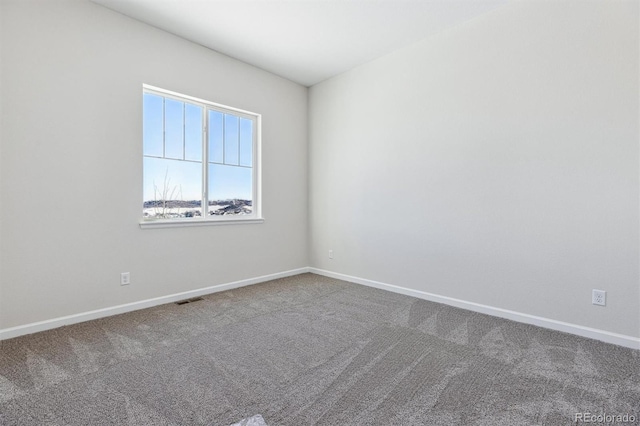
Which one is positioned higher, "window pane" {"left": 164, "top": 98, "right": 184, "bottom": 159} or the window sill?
"window pane" {"left": 164, "top": 98, "right": 184, "bottom": 159}

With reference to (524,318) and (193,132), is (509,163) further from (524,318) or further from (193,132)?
(193,132)

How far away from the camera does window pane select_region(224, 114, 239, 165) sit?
12.7ft

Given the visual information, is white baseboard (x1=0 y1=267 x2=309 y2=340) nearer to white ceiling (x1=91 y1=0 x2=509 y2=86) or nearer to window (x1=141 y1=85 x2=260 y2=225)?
window (x1=141 y1=85 x2=260 y2=225)

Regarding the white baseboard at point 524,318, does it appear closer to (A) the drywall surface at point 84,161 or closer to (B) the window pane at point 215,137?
(A) the drywall surface at point 84,161

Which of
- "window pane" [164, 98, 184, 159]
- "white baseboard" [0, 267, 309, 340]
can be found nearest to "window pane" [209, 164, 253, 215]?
"window pane" [164, 98, 184, 159]

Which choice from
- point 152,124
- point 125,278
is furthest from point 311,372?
point 152,124

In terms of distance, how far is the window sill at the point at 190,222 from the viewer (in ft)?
10.2

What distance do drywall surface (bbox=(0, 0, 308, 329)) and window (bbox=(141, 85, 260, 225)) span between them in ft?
0.49

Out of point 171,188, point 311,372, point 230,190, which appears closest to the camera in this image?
point 311,372

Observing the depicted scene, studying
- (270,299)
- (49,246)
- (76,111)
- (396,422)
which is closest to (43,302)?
(49,246)

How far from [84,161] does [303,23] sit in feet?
7.83

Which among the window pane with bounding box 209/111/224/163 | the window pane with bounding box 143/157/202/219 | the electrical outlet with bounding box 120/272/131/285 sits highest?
the window pane with bounding box 209/111/224/163

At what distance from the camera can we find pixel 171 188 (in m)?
3.37

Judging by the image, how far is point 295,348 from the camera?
7.34ft
